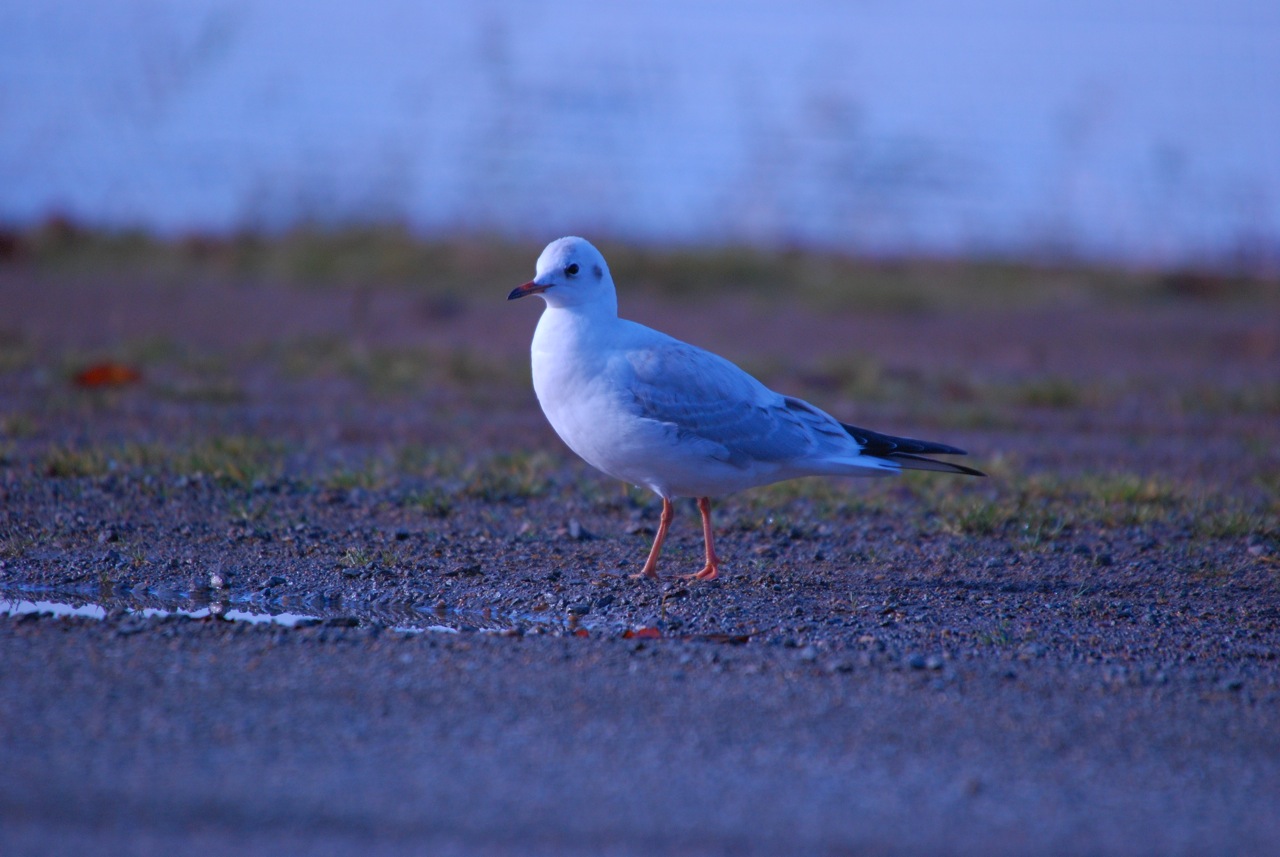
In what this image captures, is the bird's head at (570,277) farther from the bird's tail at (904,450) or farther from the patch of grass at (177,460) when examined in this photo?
the patch of grass at (177,460)

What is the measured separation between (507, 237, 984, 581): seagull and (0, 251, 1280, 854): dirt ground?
39cm

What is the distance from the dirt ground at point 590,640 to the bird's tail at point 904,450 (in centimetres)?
41

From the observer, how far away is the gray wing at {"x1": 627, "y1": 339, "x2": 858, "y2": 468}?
16.2 ft

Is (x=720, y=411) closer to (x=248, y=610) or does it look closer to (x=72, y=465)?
(x=248, y=610)

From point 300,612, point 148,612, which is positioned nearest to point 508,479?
point 300,612

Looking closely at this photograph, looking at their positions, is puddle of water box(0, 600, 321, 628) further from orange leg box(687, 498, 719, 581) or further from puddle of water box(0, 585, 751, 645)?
orange leg box(687, 498, 719, 581)

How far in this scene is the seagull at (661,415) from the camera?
16.0 ft

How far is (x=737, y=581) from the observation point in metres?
4.94

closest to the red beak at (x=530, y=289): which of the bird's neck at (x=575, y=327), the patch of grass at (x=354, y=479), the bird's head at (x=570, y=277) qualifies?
the bird's head at (x=570, y=277)

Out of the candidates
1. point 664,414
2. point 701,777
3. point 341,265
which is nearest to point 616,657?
point 701,777

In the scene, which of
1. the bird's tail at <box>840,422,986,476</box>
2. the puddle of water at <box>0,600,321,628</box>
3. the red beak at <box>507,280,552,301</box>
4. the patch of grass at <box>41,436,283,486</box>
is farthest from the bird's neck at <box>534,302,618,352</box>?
the patch of grass at <box>41,436,283,486</box>

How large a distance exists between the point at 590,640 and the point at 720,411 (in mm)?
1262

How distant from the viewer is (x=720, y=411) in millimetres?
5031

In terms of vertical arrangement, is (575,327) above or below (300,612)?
above
